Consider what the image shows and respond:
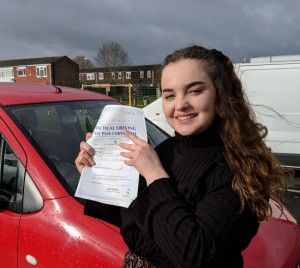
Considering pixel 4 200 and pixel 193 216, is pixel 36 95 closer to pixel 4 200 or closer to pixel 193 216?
pixel 4 200

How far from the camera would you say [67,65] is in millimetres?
60875

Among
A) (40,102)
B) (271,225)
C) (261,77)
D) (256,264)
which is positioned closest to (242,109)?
(256,264)

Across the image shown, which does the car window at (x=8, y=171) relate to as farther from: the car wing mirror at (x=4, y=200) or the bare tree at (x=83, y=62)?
the bare tree at (x=83, y=62)

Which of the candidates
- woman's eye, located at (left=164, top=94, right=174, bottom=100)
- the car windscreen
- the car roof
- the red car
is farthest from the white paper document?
the car roof

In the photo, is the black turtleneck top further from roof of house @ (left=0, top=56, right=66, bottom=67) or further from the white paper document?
roof of house @ (left=0, top=56, right=66, bottom=67)

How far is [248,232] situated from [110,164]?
550 mm

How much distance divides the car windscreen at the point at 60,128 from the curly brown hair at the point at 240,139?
3.37 feet

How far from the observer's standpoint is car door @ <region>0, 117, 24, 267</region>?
198cm

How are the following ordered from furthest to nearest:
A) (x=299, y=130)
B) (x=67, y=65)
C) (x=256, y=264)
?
(x=67, y=65) → (x=299, y=130) → (x=256, y=264)

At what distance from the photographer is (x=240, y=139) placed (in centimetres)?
131

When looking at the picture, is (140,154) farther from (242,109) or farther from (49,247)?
(49,247)

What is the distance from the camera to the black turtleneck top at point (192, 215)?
1198 millimetres

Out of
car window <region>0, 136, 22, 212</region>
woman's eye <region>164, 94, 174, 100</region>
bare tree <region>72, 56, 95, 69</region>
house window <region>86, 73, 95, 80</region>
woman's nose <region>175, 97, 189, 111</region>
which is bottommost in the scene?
car window <region>0, 136, 22, 212</region>

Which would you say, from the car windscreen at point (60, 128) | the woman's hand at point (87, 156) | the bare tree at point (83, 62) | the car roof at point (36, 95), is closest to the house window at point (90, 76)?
the bare tree at point (83, 62)
